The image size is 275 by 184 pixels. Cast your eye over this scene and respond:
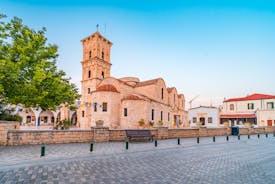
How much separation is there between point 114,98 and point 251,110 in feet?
117

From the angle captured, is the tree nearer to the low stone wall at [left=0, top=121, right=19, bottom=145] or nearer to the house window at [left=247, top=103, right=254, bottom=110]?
the low stone wall at [left=0, top=121, right=19, bottom=145]

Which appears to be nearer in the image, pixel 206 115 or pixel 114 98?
pixel 114 98

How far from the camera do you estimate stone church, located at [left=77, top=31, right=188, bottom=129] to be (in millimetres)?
26109

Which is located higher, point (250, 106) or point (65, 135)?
point (250, 106)

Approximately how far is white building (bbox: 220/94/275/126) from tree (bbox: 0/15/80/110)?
1501 inches

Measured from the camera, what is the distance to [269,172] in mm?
6496

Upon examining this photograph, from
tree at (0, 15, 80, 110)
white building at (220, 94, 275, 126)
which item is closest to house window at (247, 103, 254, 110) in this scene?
white building at (220, 94, 275, 126)

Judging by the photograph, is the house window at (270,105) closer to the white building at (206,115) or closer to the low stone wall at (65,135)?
the white building at (206,115)

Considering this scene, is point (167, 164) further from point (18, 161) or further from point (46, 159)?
point (18, 161)

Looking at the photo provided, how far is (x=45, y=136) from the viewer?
1155cm

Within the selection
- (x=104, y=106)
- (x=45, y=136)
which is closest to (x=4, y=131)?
(x=45, y=136)

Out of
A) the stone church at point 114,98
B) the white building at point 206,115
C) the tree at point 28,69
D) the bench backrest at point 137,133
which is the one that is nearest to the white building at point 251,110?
the white building at point 206,115

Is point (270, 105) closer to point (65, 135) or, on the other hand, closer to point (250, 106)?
point (250, 106)

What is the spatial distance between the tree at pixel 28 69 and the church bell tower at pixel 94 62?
20.5 m
